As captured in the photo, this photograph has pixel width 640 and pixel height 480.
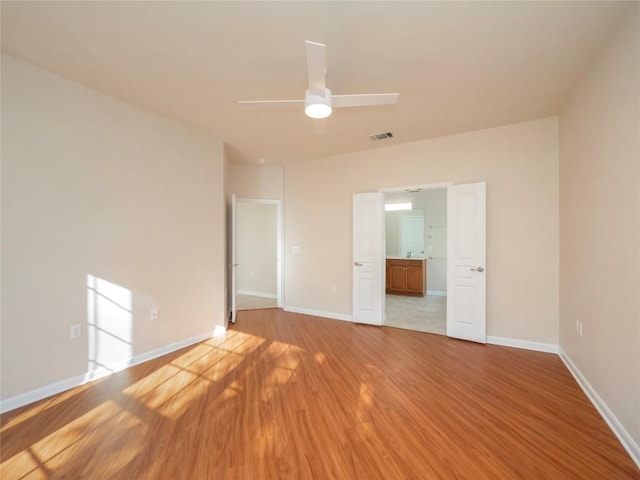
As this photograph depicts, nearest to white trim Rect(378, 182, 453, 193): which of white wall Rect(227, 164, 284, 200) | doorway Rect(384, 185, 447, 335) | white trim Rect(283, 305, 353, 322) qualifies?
doorway Rect(384, 185, 447, 335)

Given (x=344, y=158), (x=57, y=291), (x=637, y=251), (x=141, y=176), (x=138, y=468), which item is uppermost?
(x=344, y=158)

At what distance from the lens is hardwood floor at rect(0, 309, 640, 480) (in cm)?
171

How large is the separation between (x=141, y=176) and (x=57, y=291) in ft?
4.67

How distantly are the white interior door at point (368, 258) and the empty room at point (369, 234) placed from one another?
0.06 meters

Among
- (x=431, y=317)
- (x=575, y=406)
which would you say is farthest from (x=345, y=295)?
(x=575, y=406)

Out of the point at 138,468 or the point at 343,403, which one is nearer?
the point at 138,468

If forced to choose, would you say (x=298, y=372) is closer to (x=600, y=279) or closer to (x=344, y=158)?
(x=600, y=279)

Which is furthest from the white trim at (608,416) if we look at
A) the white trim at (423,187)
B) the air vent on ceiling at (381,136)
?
the air vent on ceiling at (381,136)

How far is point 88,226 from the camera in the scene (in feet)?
9.05

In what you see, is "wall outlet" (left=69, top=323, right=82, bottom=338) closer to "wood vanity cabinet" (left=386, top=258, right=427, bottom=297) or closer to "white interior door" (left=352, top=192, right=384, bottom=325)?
"white interior door" (left=352, top=192, right=384, bottom=325)

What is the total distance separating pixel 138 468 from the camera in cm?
171

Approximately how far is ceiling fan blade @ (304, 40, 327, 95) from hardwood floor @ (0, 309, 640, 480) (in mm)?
2509

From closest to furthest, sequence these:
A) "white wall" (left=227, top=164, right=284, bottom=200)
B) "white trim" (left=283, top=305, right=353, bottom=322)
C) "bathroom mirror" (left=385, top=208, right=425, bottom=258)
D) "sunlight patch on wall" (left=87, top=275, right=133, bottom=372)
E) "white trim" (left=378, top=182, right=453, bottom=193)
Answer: "sunlight patch on wall" (left=87, top=275, right=133, bottom=372) → "white trim" (left=378, top=182, right=453, bottom=193) → "white trim" (left=283, top=305, right=353, bottom=322) → "white wall" (left=227, top=164, right=284, bottom=200) → "bathroom mirror" (left=385, top=208, right=425, bottom=258)

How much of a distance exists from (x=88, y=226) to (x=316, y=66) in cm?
267
